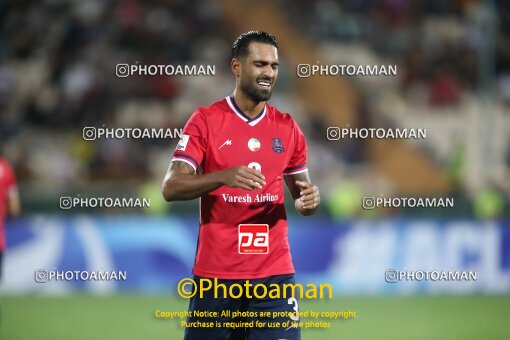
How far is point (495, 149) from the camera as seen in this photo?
14758 millimetres

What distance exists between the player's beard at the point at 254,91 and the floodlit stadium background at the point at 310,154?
4.35 meters

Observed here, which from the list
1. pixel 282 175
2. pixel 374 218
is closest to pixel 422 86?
pixel 374 218

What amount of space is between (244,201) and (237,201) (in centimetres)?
4

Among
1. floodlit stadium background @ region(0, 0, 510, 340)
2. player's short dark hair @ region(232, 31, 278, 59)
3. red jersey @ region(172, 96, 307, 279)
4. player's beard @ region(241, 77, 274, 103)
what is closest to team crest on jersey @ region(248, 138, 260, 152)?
red jersey @ region(172, 96, 307, 279)

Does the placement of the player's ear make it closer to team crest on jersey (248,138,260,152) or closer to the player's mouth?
the player's mouth

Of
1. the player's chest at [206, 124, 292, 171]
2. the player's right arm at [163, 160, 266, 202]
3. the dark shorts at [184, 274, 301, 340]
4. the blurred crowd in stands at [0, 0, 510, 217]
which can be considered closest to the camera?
the player's right arm at [163, 160, 266, 202]

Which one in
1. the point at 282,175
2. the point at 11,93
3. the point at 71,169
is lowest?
the point at 282,175

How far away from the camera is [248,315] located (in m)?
5.14

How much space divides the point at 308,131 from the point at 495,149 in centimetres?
314

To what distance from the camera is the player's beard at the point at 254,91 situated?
17.2 ft

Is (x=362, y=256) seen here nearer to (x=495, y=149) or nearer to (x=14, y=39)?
(x=495, y=149)

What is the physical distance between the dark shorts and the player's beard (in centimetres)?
106

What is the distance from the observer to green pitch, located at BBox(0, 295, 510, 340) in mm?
9250

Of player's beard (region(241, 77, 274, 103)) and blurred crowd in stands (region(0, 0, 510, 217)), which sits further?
blurred crowd in stands (region(0, 0, 510, 217))
